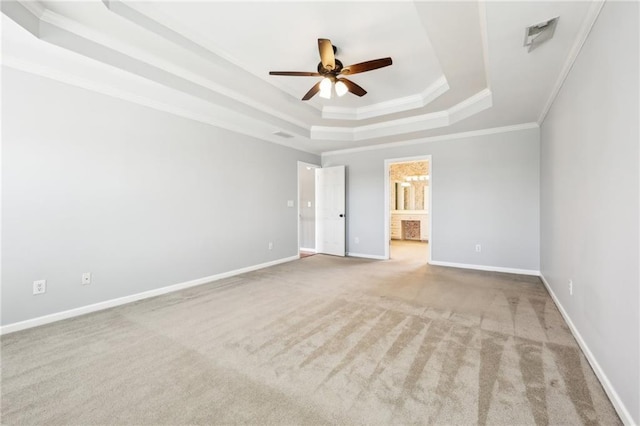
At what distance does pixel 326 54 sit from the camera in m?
2.46

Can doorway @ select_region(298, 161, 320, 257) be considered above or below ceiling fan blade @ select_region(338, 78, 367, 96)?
below

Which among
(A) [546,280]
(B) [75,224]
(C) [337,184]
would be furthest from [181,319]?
(A) [546,280]

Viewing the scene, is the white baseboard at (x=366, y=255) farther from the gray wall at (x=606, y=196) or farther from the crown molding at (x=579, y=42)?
the crown molding at (x=579, y=42)

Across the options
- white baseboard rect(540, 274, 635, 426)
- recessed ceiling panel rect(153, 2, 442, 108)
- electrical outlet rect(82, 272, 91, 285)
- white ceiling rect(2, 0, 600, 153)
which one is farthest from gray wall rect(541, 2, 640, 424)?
electrical outlet rect(82, 272, 91, 285)

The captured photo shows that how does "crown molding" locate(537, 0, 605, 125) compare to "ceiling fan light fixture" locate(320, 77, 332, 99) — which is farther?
"ceiling fan light fixture" locate(320, 77, 332, 99)

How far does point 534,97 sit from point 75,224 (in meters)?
5.28

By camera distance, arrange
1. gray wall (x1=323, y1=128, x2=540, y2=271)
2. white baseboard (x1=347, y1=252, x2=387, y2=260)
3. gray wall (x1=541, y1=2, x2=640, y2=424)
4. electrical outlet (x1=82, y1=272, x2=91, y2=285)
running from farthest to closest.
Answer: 1. white baseboard (x1=347, y1=252, x2=387, y2=260)
2. gray wall (x1=323, y1=128, x2=540, y2=271)
3. electrical outlet (x1=82, y1=272, x2=91, y2=285)
4. gray wall (x1=541, y1=2, x2=640, y2=424)

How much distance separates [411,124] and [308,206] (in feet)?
10.6

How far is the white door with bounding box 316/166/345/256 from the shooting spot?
239 inches

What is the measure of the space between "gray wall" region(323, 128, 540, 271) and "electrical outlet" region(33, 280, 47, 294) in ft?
16.6

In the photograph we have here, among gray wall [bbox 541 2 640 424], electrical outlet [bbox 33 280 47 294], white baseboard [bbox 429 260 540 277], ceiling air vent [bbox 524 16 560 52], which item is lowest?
white baseboard [bbox 429 260 540 277]

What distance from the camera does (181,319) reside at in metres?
2.74

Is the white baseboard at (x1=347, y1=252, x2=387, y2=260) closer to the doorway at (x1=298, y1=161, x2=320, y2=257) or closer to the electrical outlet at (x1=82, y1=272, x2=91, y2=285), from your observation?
the doorway at (x1=298, y1=161, x2=320, y2=257)

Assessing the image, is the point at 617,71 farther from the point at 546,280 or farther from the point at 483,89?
the point at 546,280
